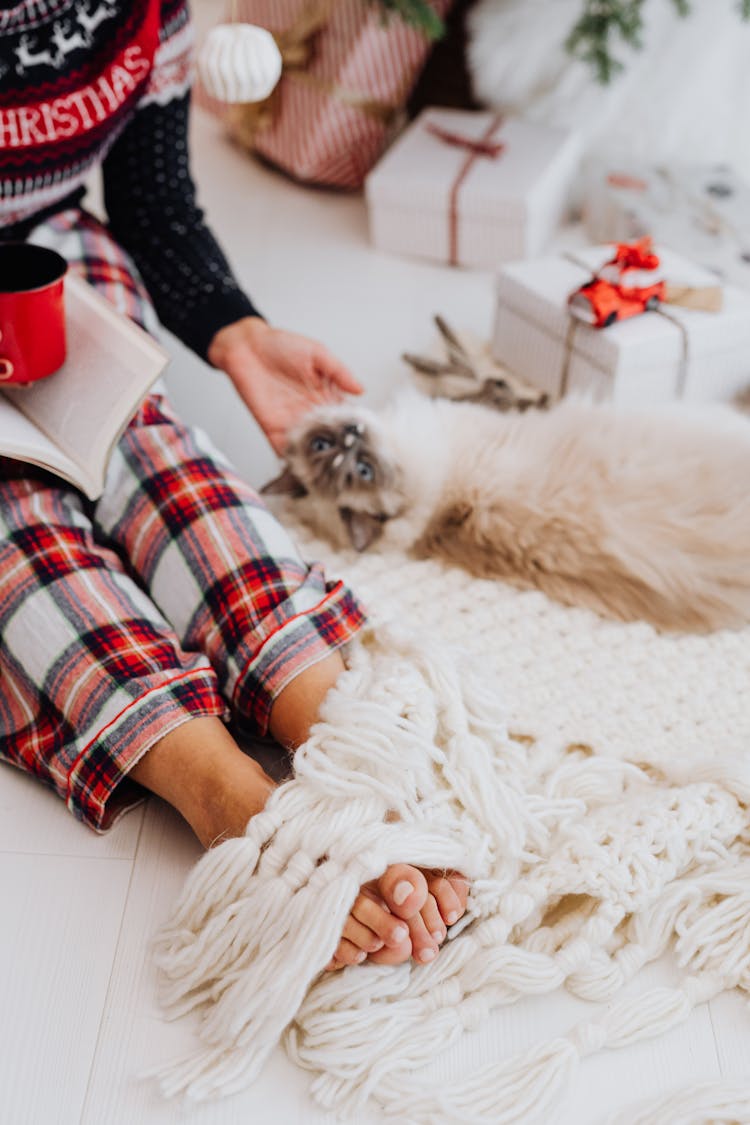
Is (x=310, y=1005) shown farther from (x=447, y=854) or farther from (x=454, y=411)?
(x=454, y=411)

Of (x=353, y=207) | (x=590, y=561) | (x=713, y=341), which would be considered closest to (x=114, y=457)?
(x=590, y=561)

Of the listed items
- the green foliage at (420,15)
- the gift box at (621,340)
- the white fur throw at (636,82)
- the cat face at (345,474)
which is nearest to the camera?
the cat face at (345,474)

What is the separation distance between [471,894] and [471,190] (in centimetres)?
125

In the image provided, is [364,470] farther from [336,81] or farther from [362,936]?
[336,81]

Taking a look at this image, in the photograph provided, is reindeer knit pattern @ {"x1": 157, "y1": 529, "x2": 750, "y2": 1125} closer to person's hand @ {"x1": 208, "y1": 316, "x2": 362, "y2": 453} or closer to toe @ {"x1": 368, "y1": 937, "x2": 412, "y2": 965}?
toe @ {"x1": 368, "y1": 937, "x2": 412, "y2": 965}

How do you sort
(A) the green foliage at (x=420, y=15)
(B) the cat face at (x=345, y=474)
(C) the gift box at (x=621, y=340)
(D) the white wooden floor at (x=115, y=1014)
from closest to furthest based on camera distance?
(D) the white wooden floor at (x=115, y=1014)
(B) the cat face at (x=345, y=474)
(C) the gift box at (x=621, y=340)
(A) the green foliage at (x=420, y=15)

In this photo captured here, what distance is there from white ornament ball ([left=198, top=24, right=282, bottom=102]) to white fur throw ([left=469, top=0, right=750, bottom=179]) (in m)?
0.99

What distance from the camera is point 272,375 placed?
130 cm

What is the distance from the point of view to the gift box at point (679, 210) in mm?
1815

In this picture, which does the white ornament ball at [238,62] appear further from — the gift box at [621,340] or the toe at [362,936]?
the toe at [362,936]

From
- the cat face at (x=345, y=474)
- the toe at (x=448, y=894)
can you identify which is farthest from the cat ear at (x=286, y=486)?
the toe at (x=448, y=894)

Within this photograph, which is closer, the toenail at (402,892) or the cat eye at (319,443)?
the toenail at (402,892)

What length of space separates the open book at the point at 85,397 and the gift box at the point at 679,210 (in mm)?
1047

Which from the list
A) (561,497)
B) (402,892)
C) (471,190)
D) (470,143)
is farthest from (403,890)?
(470,143)
